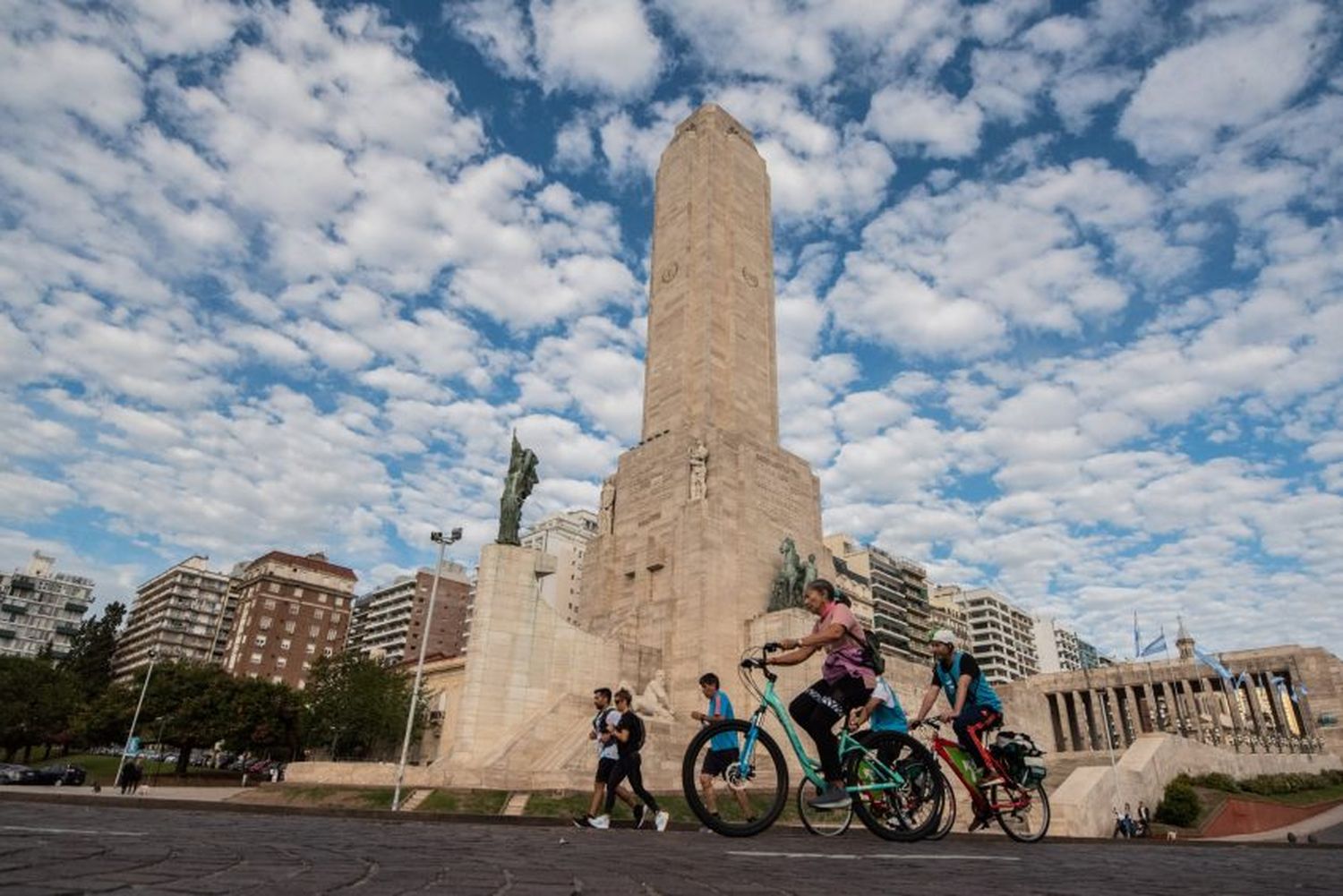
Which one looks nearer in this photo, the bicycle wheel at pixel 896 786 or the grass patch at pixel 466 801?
the bicycle wheel at pixel 896 786

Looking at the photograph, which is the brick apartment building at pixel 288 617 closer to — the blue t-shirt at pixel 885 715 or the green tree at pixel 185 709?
the green tree at pixel 185 709

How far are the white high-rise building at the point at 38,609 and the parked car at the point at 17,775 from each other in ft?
292

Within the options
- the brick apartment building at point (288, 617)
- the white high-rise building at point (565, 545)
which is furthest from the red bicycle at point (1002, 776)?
the brick apartment building at point (288, 617)

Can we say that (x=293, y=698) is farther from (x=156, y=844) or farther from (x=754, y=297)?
(x=156, y=844)

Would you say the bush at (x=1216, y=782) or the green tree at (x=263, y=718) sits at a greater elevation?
the green tree at (x=263, y=718)

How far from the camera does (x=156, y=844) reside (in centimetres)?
431

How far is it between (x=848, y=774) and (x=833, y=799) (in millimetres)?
358

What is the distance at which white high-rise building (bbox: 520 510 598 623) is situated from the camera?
282 feet

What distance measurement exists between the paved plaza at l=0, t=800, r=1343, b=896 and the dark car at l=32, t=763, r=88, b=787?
4149cm

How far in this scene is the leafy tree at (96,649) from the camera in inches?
2899

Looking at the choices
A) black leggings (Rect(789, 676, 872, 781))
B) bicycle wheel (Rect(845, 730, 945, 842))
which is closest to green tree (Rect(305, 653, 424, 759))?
bicycle wheel (Rect(845, 730, 945, 842))

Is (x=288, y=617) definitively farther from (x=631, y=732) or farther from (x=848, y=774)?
(x=848, y=774)

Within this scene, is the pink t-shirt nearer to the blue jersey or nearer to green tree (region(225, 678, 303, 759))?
the blue jersey

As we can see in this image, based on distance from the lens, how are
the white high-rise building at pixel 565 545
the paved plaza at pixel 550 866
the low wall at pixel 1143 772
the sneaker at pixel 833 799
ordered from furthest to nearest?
the white high-rise building at pixel 565 545 < the low wall at pixel 1143 772 < the sneaker at pixel 833 799 < the paved plaza at pixel 550 866
